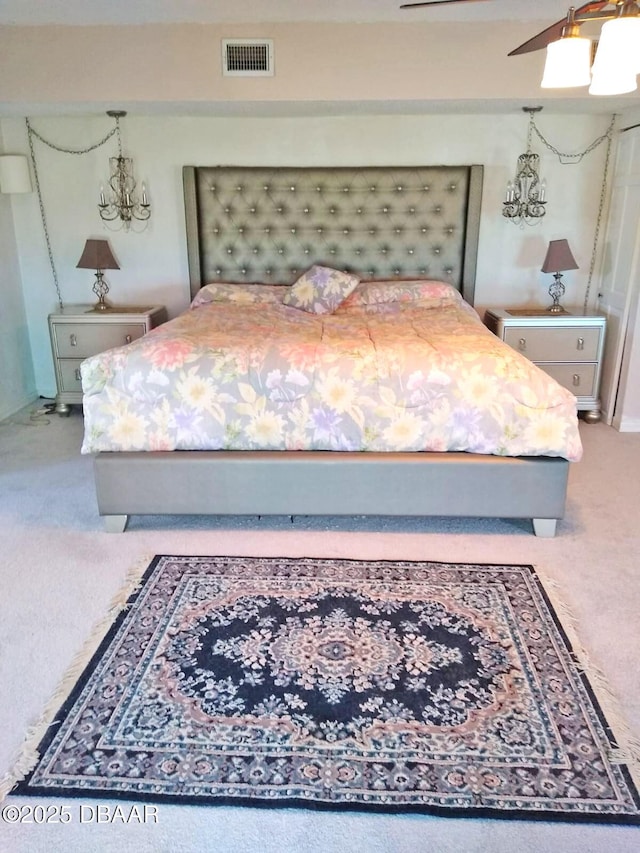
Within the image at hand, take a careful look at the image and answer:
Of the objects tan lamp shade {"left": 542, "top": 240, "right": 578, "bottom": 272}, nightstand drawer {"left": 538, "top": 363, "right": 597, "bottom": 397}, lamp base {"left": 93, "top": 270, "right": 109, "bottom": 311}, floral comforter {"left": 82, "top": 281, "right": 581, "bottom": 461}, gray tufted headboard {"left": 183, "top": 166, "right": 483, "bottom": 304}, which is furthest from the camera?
lamp base {"left": 93, "top": 270, "right": 109, "bottom": 311}

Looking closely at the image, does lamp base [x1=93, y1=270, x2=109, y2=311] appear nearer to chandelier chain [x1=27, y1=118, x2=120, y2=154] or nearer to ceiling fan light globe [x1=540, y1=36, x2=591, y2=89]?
chandelier chain [x1=27, y1=118, x2=120, y2=154]

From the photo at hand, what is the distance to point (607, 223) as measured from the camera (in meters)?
3.87

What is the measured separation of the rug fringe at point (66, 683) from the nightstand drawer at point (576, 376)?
2.59 m

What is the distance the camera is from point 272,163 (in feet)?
12.7

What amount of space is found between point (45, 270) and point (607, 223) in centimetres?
357

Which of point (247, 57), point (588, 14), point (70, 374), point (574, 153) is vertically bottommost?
point (70, 374)

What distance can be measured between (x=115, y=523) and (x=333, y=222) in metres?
2.37

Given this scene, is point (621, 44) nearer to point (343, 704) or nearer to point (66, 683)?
point (343, 704)

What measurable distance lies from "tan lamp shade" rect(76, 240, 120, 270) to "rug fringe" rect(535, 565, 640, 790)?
10.0 feet

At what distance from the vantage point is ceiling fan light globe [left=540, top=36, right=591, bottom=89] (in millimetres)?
1564

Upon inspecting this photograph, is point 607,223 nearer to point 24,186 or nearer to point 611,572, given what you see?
point 611,572

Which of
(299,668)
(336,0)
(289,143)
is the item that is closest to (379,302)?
(289,143)

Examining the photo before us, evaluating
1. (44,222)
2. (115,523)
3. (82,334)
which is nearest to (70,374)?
(82,334)

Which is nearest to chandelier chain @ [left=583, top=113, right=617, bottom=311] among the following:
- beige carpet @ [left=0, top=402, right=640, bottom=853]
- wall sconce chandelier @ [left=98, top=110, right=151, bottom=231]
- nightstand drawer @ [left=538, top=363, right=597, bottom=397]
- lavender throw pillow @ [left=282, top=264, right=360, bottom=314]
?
nightstand drawer @ [left=538, top=363, right=597, bottom=397]
